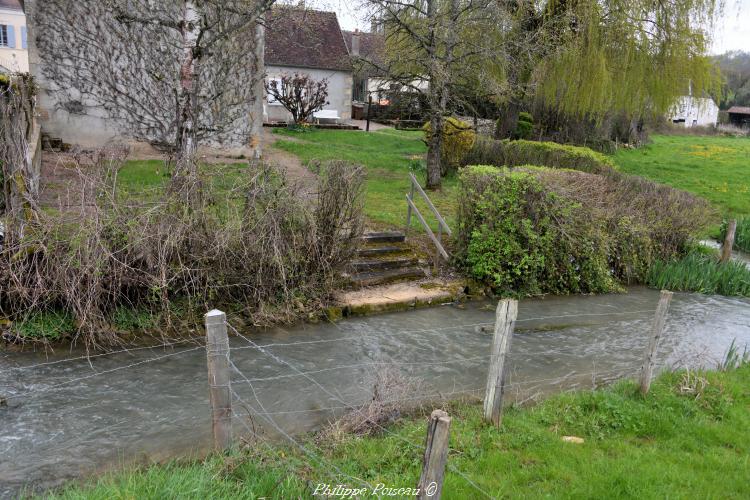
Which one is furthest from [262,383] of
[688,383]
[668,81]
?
[668,81]

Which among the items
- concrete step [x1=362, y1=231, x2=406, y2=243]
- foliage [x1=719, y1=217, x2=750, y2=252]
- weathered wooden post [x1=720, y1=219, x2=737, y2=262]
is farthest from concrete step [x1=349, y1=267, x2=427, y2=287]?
foliage [x1=719, y1=217, x2=750, y2=252]

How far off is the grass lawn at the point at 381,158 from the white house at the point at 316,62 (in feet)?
13.1

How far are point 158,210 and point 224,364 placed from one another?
15.2 ft

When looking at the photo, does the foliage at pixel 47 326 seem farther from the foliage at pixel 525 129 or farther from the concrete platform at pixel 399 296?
the foliage at pixel 525 129

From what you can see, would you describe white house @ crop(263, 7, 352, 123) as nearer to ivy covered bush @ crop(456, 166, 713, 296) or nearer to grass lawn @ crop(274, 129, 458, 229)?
grass lawn @ crop(274, 129, 458, 229)

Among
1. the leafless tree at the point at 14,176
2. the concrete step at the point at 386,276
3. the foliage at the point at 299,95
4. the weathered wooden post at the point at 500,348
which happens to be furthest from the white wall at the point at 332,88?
the weathered wooden post at the point at 500,348

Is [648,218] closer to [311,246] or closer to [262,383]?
[311,246]

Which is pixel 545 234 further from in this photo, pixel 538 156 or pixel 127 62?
pixel 127 62

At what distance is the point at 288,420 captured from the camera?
6.27 m

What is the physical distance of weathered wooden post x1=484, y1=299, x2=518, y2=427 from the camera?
17.6ft

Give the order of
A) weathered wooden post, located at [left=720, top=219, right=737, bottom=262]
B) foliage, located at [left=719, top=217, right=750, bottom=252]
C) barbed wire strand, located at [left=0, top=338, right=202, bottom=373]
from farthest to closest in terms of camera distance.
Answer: foliage, located at [left=719, top=217, right=750, bottom=252] → weathered wooden post, located at [left=720, top=219, right=737, bottom=262] → barbed wire strand, located at [left=0, top=338, right=202, bottom=373]

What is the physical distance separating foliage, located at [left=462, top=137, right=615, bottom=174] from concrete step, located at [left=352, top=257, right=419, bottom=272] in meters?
7.11

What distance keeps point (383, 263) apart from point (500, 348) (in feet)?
19.0

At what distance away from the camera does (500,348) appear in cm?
541
